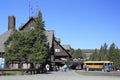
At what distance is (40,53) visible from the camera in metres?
55.8

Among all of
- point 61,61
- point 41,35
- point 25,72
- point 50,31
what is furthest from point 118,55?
point 25,72

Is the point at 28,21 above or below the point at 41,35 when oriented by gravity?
above

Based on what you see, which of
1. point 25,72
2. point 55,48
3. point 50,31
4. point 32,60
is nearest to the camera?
point 25,72

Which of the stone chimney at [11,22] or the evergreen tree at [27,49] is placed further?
the stone chimney at [11,22]

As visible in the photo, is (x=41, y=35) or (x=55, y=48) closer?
(x=41, y=35)

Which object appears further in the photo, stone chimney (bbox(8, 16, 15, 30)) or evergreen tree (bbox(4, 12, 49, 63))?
stone chimney (bbox(8, 16, 15, 30))

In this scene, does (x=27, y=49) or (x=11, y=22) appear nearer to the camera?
(x=27, y=49)

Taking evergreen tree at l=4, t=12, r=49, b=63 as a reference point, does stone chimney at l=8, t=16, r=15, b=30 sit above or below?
above

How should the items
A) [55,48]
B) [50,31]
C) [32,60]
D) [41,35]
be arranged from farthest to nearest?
1. [55,48]
2. [50,31]
3. [41,35]
4. [32,60]

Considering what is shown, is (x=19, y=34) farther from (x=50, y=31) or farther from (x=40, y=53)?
(x=50, y=31)

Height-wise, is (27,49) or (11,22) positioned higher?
(11,22)

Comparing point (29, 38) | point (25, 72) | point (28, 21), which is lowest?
point (25, 72)

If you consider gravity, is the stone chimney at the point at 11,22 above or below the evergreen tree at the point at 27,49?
above

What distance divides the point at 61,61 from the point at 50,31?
14.5 meters
